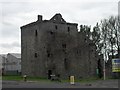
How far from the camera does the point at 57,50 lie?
263 ft

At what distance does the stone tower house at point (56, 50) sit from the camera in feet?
260

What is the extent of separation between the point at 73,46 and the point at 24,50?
12.9m

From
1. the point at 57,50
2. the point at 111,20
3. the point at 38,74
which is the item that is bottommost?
the point at 38,74

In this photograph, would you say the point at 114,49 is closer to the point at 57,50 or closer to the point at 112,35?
the point at 112,35

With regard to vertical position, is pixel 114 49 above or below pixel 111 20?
below

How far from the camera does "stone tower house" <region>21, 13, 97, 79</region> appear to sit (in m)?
79.3

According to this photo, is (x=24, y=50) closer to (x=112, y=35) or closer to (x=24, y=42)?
(x=24, y=42)

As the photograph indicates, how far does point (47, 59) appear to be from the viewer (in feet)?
259

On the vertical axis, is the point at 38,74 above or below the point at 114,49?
below

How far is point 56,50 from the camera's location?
8012cm

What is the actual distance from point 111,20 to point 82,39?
9172mm

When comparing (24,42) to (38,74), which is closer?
(38,74)

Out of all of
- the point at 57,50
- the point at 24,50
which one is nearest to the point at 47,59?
the point at 57,50

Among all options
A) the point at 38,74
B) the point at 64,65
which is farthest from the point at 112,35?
the point at 38,74
